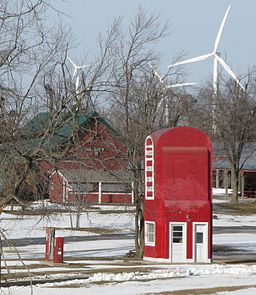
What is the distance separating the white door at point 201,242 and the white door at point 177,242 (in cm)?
56

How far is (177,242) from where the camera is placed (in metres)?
36.3

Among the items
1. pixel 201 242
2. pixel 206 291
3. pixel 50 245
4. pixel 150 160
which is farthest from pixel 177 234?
pixel 206 291

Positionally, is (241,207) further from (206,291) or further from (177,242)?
(206,291)

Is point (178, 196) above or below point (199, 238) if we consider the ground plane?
above

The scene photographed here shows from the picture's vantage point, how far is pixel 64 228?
5191 cm

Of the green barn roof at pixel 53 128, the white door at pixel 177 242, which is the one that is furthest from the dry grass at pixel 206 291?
the white door at pixel 177 242

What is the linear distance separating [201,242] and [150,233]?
2.31m

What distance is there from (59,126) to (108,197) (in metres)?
63.1

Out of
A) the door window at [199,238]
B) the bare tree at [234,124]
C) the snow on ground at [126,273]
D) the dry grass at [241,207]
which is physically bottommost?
the snow on ground at [126,273]

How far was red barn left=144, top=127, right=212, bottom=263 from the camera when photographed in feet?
119

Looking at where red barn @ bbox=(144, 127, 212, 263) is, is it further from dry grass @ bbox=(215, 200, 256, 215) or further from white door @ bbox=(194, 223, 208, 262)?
dry grass @ bbox=(215, 200, 256, 215)

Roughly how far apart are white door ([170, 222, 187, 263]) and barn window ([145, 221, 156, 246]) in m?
0.86

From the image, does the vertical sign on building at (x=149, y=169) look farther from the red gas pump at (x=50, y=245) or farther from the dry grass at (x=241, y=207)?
the dry grass at (x=241, y=207)

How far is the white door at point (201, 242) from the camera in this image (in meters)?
36.3
